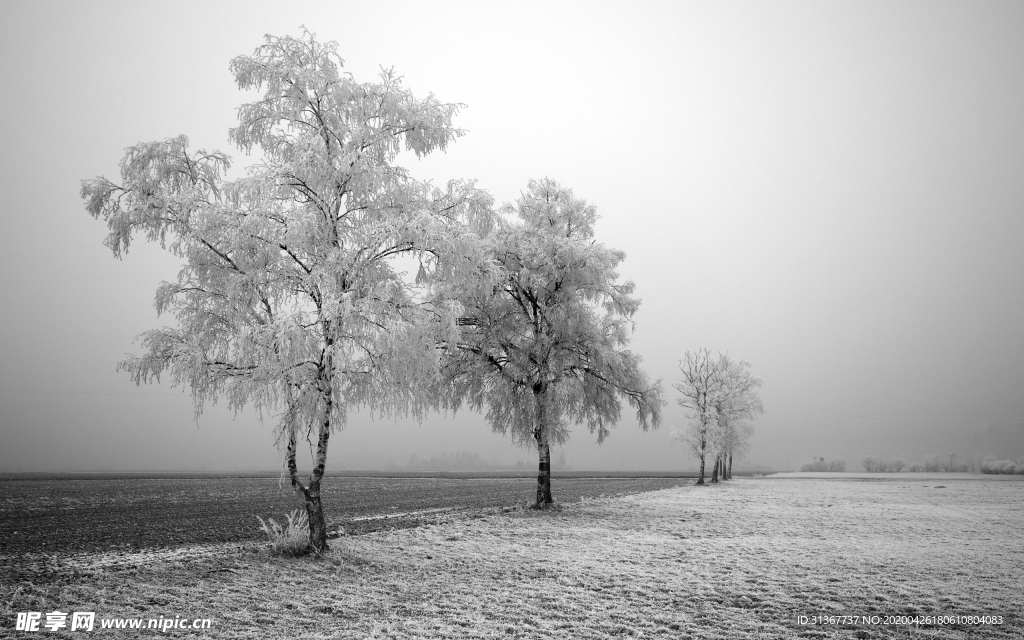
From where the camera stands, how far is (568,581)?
10.9 meters

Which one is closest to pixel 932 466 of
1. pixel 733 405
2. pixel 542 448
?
pixel 733 405

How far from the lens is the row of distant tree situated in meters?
80.8

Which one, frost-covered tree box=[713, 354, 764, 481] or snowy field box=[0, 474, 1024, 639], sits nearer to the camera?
snowy field box=[0, 474, 1024, 639]

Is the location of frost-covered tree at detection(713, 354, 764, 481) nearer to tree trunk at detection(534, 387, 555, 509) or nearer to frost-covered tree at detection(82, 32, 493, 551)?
tree trunk at detection(534, 387, 555, 509)

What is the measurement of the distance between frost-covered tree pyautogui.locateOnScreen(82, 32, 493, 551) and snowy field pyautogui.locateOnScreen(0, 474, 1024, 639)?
10.0ft

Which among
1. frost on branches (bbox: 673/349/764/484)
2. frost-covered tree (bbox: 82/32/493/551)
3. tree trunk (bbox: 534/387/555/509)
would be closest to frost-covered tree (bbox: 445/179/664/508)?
tree trunk (bbox: 534/387/555/509)

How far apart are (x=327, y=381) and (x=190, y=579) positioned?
14.8ft

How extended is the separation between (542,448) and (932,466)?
4428 inches

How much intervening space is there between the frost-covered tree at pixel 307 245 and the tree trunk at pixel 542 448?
1061 centimetres

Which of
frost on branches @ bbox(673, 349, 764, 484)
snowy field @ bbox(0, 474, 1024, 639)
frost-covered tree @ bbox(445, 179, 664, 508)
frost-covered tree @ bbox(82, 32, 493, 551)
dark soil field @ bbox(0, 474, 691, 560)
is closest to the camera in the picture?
snowy field @ bbox(0, 474, 1024, 639)

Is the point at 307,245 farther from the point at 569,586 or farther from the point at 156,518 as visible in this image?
the point at 156,518

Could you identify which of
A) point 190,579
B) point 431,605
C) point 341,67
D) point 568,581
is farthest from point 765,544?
point 341,67

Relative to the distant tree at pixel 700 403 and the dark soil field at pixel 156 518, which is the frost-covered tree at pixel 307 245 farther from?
the distant tree at pixel 700 403

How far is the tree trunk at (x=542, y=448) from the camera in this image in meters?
23.4
